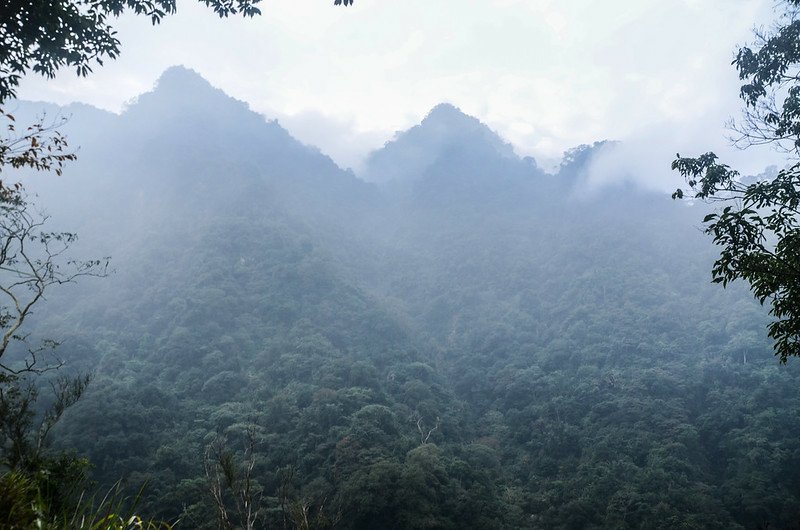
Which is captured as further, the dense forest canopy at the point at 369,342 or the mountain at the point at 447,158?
the mountain at the point at 447,158

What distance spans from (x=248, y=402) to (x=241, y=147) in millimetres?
69452

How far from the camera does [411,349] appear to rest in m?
43.1

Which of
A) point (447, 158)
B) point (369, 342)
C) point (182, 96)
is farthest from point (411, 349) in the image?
point (182, 96)

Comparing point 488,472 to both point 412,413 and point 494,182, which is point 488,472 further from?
point 494,182

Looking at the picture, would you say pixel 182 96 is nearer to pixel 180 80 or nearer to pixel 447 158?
pixel 180 80

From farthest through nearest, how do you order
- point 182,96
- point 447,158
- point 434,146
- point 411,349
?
point 434,146 < point 447,158 < point 182,96 < point 411,349

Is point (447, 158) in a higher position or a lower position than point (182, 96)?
higher

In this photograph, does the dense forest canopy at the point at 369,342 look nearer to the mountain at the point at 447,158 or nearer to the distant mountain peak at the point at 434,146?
the mountain at the point at 447,158

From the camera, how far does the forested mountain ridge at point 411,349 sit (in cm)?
2164

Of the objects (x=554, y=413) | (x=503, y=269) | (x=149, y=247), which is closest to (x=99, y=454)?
(x=554, y=413)

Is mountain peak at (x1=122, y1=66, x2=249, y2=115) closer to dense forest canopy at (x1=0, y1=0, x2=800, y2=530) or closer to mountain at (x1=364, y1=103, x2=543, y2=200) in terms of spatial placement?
dense forest canopy at (x1=0, y1=0, x2=800, y2=530)

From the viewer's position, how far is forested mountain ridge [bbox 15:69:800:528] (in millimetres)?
21641

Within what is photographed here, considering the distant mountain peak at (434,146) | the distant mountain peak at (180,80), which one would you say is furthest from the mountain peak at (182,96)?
the distant mountain peak at (434,146)

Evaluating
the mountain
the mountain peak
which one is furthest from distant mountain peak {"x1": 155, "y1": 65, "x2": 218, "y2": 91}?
the mountain
